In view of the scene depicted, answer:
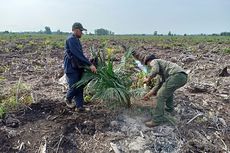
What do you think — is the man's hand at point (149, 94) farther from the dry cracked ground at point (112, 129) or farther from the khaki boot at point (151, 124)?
the khaki boot at point (151, 124)

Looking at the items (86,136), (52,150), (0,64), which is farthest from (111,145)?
(0,64)

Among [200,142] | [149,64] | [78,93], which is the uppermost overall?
[149,64]

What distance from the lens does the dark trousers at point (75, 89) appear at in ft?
23.9

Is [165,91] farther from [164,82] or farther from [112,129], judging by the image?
[112,129]

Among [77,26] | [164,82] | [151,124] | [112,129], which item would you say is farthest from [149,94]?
[77,26]

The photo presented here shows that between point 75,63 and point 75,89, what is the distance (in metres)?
0.52

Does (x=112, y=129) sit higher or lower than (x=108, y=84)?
lower

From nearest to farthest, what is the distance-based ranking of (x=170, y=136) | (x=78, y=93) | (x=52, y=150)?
(x=52, y=150), (x=170, y=136), (x=78, y=93)

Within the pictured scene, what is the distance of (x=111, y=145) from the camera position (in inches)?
248

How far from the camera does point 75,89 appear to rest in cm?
730

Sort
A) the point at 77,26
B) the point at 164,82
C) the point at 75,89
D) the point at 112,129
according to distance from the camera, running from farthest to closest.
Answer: the point at 75,89 → the point at 77,26 → the point at 164,82 → the point at 112,129

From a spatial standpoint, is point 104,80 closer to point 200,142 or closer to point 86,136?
point 86,136

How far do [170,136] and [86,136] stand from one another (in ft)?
4.94

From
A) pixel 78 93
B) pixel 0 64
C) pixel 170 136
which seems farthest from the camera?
pixel 0 64
